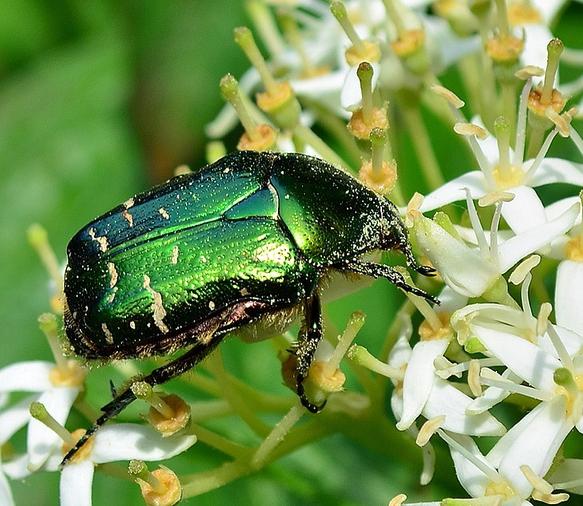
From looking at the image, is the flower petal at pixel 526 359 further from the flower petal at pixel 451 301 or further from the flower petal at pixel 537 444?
the flower petal at pixel 451 301

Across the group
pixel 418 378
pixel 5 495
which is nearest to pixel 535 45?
pixel 418 378

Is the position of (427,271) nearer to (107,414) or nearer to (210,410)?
(210,410)

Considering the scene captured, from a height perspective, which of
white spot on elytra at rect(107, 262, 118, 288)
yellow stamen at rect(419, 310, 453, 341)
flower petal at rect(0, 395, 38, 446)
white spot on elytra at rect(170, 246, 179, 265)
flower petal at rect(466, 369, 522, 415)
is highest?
white spot on elytra at rect(107, 262, 118, 288)

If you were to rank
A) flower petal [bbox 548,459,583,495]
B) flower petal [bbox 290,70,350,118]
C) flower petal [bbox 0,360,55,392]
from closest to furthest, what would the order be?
flower petal [bbox 548,459,583,495], flower petal [bbox 0,360,55,392], flower petal [bbox 290,70,350,118]

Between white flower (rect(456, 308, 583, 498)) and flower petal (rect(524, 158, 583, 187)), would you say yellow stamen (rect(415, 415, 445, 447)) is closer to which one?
white flower (rect(456, 308, 583, 498))

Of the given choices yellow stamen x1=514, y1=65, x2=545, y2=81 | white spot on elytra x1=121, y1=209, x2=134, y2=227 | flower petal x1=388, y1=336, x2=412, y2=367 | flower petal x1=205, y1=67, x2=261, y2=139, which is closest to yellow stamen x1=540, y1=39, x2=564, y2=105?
yellow stamen x1=514, y1=65, x2=545, y2=81

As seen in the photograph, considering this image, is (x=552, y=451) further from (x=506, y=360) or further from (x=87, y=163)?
(x=87, y=163)
